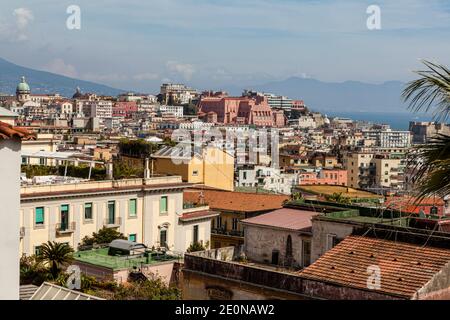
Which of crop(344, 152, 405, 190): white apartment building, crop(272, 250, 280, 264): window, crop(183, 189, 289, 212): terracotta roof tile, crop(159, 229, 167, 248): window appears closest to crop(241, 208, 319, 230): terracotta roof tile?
crop(272, 250, 280, 264): window

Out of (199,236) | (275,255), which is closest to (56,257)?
(275,255)

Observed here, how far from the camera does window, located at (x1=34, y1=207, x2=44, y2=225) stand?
79.1 feet

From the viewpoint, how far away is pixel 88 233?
25.6 metres

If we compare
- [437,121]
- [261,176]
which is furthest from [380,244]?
[261,176]

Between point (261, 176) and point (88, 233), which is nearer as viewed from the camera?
point (88, 233)

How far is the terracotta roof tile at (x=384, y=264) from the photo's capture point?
10266 millimetres

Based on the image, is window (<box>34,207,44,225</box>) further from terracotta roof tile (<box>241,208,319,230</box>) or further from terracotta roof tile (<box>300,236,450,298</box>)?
terracotta roof tile (<box>300,236,450,298</box>)

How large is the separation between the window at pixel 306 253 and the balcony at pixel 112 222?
12.5 meters

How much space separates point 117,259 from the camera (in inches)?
768

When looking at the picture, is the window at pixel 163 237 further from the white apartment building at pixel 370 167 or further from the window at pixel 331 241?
the white apartment building at pixel 370 167
